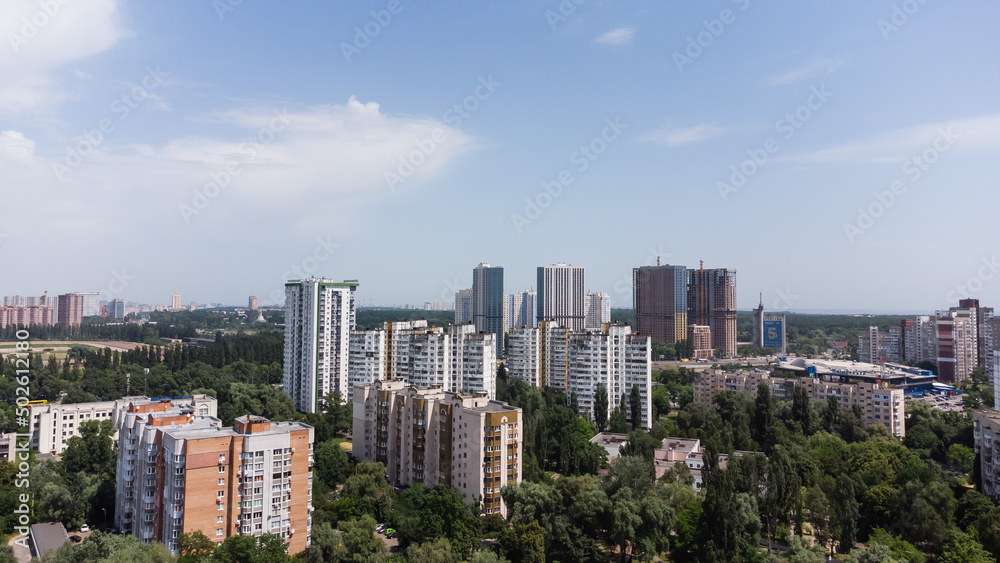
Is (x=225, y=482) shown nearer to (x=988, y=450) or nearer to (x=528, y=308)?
(x=988, y=450)

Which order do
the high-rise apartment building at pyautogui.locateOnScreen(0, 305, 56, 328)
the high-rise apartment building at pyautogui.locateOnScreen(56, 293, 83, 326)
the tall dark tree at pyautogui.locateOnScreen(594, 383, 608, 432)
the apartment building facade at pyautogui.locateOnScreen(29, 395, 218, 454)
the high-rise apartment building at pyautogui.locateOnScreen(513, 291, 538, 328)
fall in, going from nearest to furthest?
the apartment building facade at pyautogui.locateOnScreen(29, 395, 218, 454), the tall dark tree at pyautogui.locateOnScreen(594, 383, 608, 432), the high-rise apartment building at pyautogui.locateOnScreen(0, 305, 56, 328), the high-rise apartment building at pyautogui.locateOnScreen(56, 293, 83, 326), the high-rise apartment building at pyautogui.locateOnScreen(513, 291, 538, 328)

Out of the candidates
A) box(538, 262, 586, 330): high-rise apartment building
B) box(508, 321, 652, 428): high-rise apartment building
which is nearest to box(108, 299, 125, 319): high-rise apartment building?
box(538, 262, 586, 330): high-rise apartment building

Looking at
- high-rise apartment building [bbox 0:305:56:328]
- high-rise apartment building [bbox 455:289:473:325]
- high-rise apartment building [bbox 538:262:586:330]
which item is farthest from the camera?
high-rise apartment building [bbox 538:262:586:330]

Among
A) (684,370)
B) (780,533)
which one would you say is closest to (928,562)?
(780,533)

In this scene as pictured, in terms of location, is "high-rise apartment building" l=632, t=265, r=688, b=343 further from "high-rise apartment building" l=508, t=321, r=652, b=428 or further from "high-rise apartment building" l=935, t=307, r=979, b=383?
"high-rise apartment building" l=508, t=321, r=652, b=428

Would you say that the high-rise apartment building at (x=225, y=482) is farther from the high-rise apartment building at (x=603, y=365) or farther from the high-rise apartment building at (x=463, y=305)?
the high-rise apartment building at (x=463, y=305)

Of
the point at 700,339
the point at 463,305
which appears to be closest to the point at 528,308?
the point at 463,305

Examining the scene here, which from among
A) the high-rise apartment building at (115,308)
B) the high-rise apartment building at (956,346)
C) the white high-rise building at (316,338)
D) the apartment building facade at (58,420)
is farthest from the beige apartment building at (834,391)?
the high-rise apartment building at (115,308)
